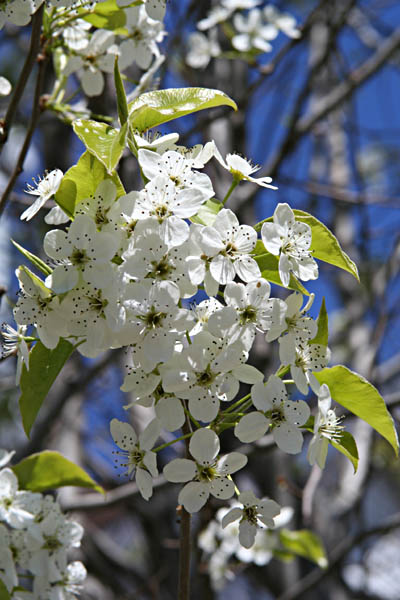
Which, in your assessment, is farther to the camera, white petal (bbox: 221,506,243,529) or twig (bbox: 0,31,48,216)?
twig (bbox: 0,31,48,216)

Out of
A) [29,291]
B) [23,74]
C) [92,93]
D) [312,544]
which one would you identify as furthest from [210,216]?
[312,544]

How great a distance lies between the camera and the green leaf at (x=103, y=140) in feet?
2.51

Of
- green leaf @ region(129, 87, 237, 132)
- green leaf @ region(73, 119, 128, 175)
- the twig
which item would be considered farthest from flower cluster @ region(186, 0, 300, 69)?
green leaf @ region(73, 119, 128, 175)

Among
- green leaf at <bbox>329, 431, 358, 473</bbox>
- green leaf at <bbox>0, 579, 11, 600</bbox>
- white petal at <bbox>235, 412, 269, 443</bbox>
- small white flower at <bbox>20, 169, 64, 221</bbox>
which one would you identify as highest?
small white flower at <bbox>20, 169, 64, 221</bbox>

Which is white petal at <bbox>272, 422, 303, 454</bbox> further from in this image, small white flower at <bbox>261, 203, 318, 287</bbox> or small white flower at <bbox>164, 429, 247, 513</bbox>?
small white flower at <bbox>261, 203, 318, 287</bbox>

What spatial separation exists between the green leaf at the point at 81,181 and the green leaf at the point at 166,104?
96 millimetres

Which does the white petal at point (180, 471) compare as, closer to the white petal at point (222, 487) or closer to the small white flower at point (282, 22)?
the white petal at point (222, 487)

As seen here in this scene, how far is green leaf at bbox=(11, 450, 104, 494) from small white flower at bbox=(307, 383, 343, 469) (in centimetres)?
42

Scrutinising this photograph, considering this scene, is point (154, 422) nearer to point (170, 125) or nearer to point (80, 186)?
point (80, 186)

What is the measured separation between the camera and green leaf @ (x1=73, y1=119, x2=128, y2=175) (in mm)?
766

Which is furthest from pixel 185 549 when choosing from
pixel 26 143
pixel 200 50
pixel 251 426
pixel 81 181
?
pixel 200 50

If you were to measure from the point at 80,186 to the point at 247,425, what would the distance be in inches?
15.2

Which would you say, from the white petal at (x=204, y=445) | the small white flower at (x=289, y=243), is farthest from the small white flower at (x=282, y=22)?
the white petal at (x=204, y=445)

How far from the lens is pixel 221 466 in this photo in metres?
0.81
